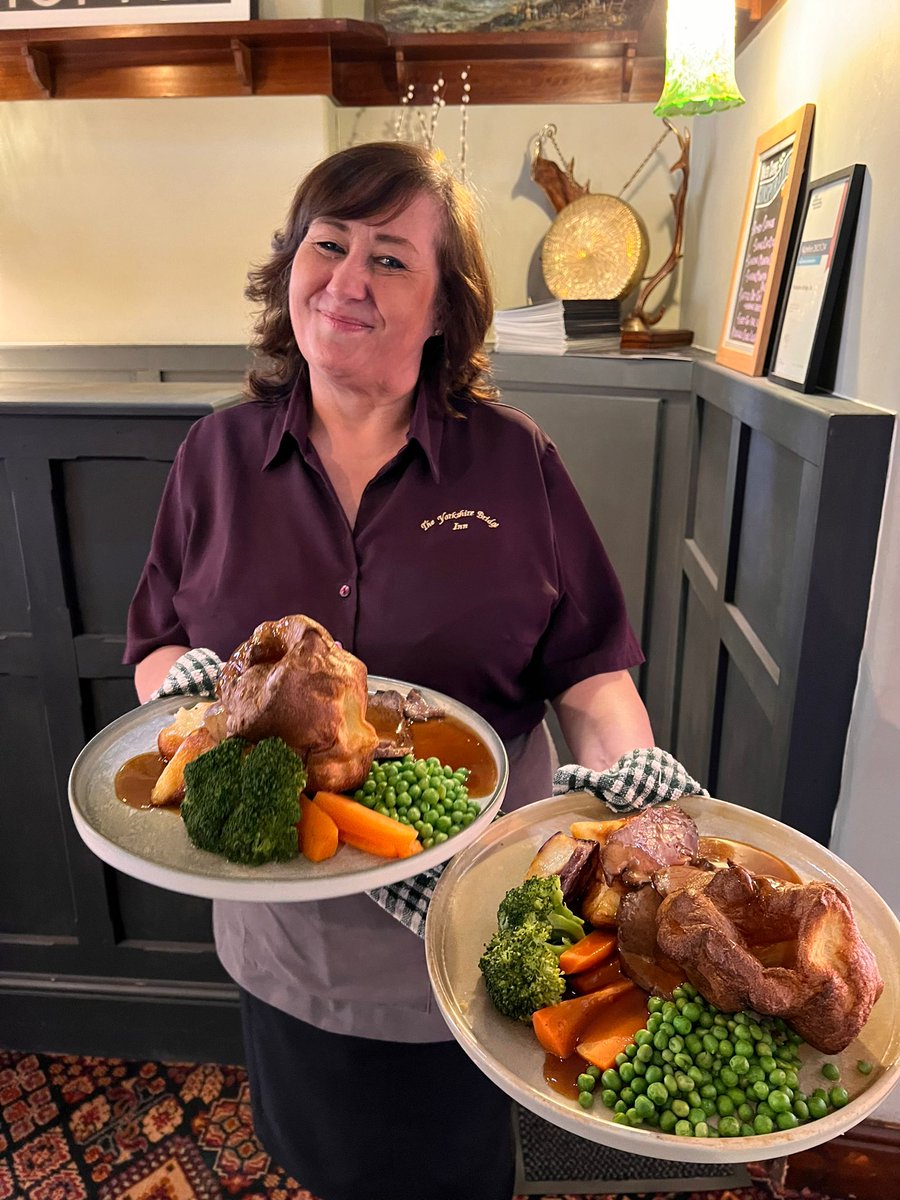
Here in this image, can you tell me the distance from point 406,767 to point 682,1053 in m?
0.48

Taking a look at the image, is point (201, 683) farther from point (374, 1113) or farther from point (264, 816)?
point (374, 1113)

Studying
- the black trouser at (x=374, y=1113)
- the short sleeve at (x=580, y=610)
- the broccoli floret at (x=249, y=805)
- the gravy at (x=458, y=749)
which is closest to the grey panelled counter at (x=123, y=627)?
the short sleeve at (x=580, y=610)

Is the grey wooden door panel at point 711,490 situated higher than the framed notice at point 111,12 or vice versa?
the framed notice at point 111,12

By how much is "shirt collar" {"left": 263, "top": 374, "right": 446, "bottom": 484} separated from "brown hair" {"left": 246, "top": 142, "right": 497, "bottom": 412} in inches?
2.4

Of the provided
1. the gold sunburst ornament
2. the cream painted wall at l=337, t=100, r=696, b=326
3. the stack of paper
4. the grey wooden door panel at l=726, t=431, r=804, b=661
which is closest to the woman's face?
the grey wooden door panel at l=726, t=431, r=804, b=661

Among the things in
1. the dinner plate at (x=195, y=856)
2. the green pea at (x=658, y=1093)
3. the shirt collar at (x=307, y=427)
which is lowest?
the green pea at (x=658, y=1093)

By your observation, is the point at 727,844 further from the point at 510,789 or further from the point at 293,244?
the point at 293,244

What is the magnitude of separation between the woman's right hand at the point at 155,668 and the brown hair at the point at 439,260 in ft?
1.71

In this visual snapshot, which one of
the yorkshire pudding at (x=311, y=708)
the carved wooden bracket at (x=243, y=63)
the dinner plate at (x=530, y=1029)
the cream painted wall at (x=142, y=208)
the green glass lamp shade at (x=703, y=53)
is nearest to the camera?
the dinner plate at (x=530, y=1029)

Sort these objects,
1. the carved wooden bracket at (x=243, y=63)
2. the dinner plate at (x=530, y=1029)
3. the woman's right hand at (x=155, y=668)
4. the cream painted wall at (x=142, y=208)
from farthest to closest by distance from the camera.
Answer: the cream painted wall at (x=142, y=208) < the carved wooden bracket at (x=243, y=63) < the woman's right hand at (x=155, y=668) < the dinner plate at (x=530, y=1029)

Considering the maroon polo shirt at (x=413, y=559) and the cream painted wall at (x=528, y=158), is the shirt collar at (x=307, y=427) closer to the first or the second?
the maroon polo shirt at (x=413, y=559)

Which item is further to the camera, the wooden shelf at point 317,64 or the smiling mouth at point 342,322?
the wooden shelf at point 317,64

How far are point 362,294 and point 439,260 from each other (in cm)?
21

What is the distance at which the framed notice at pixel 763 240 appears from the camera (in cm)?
187
